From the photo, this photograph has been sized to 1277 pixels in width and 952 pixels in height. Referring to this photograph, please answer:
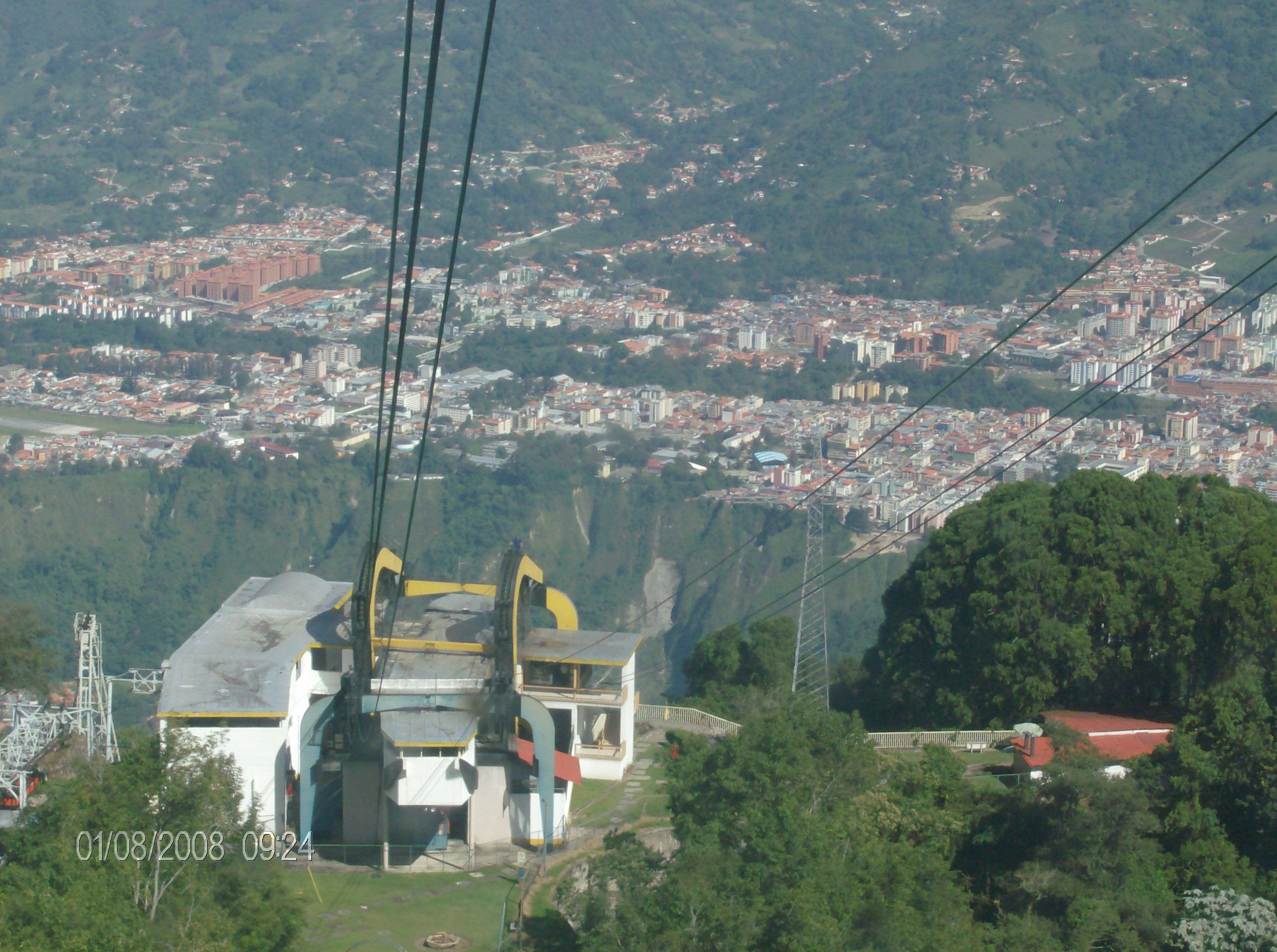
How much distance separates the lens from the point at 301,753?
1002 centimetres

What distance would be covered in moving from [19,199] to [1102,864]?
259ft

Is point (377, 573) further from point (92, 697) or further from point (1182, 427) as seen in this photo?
point (1182, 427)

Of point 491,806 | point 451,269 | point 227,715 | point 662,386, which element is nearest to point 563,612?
point 491,806

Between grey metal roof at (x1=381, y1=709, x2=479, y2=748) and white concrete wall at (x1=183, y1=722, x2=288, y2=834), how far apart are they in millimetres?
1014

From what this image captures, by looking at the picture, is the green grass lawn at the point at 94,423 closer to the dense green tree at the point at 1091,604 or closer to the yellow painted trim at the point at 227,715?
the dense green tree at the point at 1091,604

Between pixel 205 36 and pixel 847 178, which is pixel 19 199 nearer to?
pixel 205 36

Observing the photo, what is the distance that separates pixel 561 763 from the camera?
10336 millimetres

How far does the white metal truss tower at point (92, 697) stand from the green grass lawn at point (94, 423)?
3699cm

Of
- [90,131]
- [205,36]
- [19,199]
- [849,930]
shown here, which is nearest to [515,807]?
[849,930]

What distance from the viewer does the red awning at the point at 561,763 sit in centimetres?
998

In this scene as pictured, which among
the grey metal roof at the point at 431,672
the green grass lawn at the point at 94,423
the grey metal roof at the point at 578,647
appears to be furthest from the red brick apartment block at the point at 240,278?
the grey metal roof at the point at 431,672

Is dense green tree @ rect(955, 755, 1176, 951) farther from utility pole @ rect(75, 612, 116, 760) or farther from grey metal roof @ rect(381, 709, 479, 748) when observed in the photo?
utility pole @ rect(75, 612, 116, 760)

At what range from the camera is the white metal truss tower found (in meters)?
10.5

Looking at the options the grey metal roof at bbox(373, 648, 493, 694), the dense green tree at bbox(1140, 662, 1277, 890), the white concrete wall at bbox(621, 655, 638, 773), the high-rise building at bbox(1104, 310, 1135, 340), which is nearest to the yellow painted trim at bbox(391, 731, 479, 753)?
the grey metal roof at bbox(373, 648, 493, 694)
